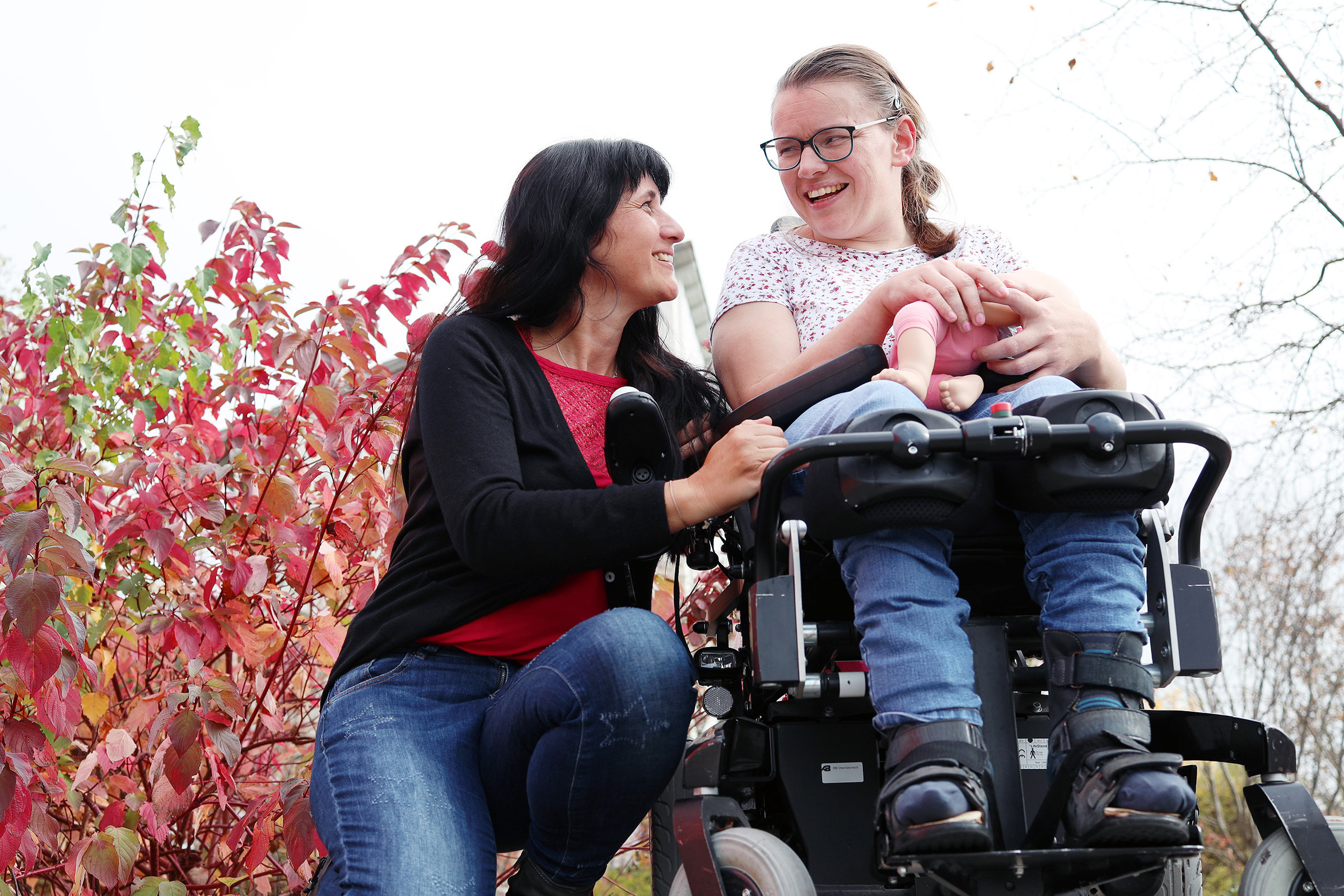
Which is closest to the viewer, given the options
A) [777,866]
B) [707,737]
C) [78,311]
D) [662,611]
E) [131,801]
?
[777,866]

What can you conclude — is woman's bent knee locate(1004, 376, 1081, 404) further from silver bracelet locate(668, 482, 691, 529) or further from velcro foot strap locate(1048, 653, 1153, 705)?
silver bracelet locate(668, 482, 691, 529)

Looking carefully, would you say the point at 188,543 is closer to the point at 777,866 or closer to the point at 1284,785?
the point at 777,866

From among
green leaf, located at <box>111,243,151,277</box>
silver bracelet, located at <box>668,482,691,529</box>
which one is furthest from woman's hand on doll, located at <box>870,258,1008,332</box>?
green leaf, located at <box>111,243,151,277</box>

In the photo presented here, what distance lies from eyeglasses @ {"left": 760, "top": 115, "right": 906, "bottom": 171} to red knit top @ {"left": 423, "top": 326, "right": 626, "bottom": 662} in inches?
22.9

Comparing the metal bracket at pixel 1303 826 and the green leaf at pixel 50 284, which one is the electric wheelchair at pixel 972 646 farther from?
the green leaf at pixel 50 284

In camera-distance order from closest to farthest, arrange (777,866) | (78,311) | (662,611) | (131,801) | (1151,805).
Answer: (1151,805) < (777,866) < (131,801) < (78,311) < (662,611)

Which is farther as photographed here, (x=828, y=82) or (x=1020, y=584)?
(x=828, y=82)

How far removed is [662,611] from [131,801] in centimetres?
119

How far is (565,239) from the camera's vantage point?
176 centimetres

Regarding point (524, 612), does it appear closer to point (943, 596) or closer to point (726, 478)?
point (726, 478)

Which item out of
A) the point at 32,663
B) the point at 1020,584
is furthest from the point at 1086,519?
the point at 32,663

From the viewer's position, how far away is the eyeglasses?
6.15 feet

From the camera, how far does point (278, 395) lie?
2156mm

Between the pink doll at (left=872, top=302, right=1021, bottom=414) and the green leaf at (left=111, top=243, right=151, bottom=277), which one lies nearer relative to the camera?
the pink doll at (left=872, top=302, right=1021, bottom=414)
